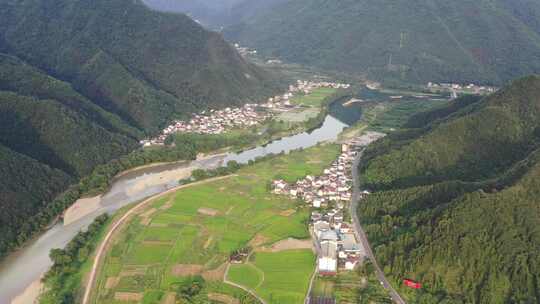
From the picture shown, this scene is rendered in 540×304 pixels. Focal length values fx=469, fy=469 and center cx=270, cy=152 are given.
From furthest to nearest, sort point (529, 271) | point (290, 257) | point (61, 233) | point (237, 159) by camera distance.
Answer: point (237, 159)
point (61, 233)
point (290, 257)
point (529, 271)

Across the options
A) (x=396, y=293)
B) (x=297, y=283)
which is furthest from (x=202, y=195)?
(x=396, y=293)

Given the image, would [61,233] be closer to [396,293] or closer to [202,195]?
[202,195]

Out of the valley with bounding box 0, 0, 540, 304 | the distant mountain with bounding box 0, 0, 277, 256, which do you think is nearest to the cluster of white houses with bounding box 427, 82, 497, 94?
the valley with bounding box 0, 0, 540, 304

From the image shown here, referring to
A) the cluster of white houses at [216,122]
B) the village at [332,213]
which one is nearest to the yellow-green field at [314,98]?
the cluster of white houses at [216,122]

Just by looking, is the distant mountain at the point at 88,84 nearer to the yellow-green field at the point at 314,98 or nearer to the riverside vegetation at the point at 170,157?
the riverside vegetation at the point at 170,157

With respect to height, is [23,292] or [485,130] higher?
[485,130]

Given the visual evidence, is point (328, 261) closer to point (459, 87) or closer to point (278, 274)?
point (278, 274)
